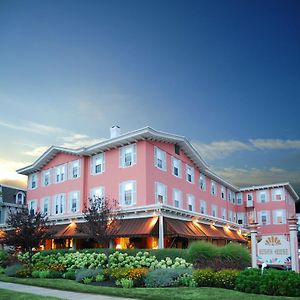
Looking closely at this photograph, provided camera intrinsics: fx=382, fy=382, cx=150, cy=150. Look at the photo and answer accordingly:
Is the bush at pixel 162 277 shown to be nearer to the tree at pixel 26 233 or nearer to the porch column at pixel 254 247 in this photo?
the porch column at pixel 254 247

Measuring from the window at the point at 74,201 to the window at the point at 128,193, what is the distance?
19.4 feet

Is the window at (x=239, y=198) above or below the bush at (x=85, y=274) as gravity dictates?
above

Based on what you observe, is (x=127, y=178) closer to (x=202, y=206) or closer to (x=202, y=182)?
(x=202, y=206)

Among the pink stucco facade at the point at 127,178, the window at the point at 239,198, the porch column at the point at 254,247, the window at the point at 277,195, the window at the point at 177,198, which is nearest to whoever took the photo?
the porch column at the point at 254,247

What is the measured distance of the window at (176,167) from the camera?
34281 mm

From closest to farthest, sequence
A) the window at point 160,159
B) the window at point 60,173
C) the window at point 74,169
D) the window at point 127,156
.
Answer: the window at point 127,156 < the window at point 160,159 < the window at point 74,169 < the window at point 60,173

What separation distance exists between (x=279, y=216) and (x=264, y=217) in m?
2.16

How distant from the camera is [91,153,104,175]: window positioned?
33500 millimetres

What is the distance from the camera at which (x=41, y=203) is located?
39.3m

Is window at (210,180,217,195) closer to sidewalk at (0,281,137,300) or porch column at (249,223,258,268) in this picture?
porch column at (249,223,258,268)

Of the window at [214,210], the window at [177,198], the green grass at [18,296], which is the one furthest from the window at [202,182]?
the green grass at [18,296]

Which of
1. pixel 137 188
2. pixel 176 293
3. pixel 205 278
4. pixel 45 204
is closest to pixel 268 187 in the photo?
pixel 137 188

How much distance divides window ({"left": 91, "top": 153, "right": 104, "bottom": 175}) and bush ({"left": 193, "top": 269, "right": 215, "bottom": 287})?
18724 millimetres

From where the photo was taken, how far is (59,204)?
3697 centimetres
